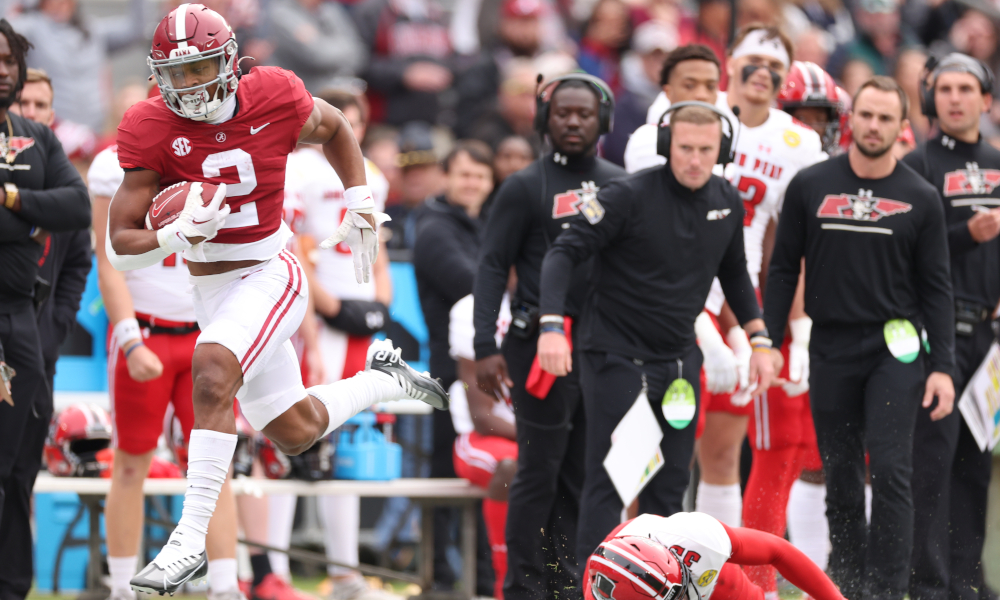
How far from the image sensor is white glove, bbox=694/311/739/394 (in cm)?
579

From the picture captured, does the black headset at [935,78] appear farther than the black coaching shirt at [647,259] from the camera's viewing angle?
Yes

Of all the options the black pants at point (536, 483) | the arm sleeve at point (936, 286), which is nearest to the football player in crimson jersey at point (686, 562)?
the black pants at point (536, 483)

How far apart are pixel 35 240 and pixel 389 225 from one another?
12.0 feet

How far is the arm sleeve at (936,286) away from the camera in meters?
5.76

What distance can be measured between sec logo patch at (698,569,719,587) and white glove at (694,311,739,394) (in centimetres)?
143

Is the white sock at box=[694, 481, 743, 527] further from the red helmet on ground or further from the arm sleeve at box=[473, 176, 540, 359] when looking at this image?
the red helmet on ground

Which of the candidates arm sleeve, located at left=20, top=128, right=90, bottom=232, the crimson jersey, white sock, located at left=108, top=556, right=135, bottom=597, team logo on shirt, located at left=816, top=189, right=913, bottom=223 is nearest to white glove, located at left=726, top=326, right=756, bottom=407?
team logo on shirt, located at left=816, top=189, right=913, bottom=223

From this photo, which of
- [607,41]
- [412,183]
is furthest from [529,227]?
[607,41]

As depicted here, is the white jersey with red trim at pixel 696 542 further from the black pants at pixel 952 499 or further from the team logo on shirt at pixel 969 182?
the team logo on shirt at pixel 969 182

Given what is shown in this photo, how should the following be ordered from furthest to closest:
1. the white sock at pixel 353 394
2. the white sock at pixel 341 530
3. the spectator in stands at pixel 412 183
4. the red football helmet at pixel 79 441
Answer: the spectator in stands at pixel 412 183 → the white sock at pixel 341 530 → the red football helmet at pixel 79 441 → the white sock at pixel 353 394

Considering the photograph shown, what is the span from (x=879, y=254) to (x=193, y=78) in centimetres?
309

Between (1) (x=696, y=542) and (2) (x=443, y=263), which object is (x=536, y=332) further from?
(1) (x=696, y=542)

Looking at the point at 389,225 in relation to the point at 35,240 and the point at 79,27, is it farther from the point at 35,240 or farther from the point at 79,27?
the point at 35,240

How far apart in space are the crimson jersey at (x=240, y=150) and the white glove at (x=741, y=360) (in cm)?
228
